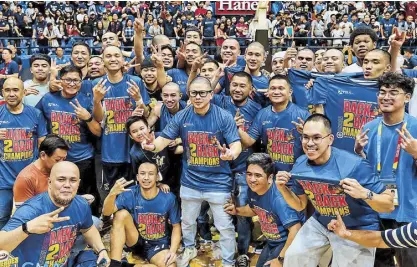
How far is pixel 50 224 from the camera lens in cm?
408

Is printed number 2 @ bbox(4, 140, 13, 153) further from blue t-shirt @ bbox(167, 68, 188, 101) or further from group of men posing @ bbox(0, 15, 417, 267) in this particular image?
blue t-shirt @ bbox(167, 68, 188, 101)

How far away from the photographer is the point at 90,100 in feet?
20.9

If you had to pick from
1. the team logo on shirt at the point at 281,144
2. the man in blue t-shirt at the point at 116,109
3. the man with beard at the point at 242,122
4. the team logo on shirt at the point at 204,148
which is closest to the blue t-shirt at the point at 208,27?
the man in blue t-shirt at the point at 116,109

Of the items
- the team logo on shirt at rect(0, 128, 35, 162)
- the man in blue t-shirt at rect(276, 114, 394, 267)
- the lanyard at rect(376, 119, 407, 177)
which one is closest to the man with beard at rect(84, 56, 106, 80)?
the team logo on shirt at rect(0, 128, 35, 162)

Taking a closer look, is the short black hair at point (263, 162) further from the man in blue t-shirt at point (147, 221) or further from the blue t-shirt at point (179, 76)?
the blue t-shirt at point (179, 76)

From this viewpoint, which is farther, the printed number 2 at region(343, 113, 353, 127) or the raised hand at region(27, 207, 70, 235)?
the printed number 2 at region(343, 113, 353, 127)

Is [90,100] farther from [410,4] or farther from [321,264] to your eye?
[410,4]

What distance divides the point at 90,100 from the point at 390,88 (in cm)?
358

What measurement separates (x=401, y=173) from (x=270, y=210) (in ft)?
4.44

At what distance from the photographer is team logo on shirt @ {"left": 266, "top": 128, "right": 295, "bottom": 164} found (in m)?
5.62

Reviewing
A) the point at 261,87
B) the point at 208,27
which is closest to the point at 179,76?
the point at 261,87

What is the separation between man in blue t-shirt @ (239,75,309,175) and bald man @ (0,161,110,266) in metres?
2.09

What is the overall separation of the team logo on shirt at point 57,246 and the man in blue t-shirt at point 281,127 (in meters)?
2.17

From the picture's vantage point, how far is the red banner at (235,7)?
20.8 metres
